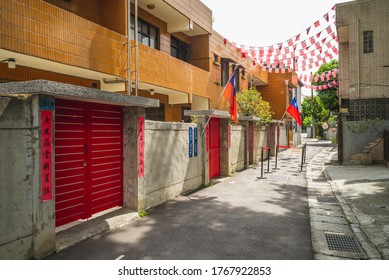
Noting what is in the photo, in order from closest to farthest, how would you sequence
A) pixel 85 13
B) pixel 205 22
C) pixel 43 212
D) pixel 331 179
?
1. pixel 43 212
2. pixel 85 13
3. pixel 331 179
4. pixel 205 22

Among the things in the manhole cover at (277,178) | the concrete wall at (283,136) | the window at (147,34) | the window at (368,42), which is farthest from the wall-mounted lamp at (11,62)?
the concrete wall at (283,136)

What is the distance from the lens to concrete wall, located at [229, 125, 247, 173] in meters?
14.4

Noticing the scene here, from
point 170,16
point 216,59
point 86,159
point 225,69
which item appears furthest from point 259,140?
point 86,159

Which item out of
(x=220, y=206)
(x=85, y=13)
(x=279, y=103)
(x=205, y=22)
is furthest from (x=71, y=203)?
(x=279, y=103)

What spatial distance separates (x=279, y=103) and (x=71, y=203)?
1054 inches

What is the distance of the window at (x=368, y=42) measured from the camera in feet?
56.7

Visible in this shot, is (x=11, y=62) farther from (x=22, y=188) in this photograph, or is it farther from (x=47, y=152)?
(x=22, y=188)

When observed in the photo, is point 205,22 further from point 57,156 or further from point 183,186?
point 57,156

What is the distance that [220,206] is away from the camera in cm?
812

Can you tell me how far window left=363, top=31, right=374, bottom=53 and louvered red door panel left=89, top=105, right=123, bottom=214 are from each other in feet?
56.2

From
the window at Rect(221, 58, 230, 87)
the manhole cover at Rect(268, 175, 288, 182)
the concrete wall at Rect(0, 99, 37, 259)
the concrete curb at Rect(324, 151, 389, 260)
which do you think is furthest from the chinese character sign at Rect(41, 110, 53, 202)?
the window at Rect(221, 58, 230, 87)

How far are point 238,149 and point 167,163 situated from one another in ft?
24.4

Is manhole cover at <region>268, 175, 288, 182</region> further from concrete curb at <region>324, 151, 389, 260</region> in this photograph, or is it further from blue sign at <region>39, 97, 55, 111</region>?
blue sign at <region>39, 97, 55, 111</region>

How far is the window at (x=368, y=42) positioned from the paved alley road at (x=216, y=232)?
1305cm
